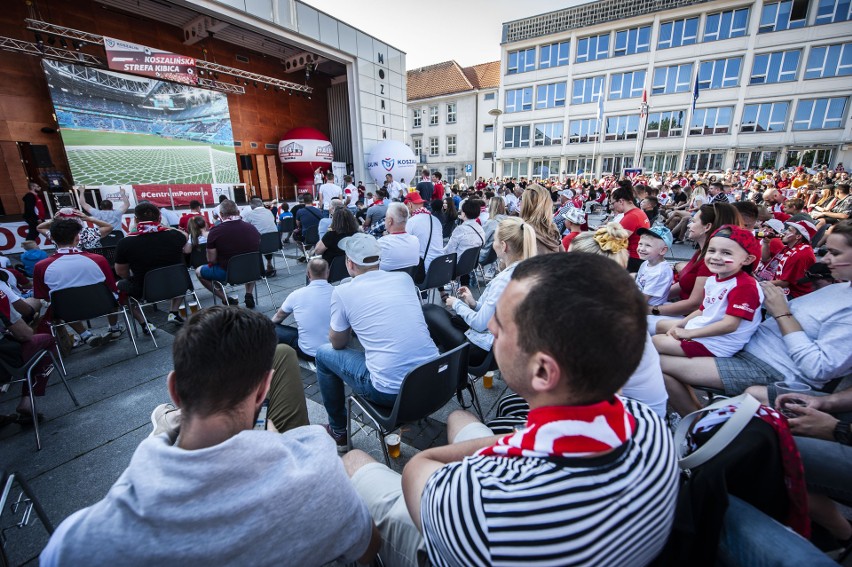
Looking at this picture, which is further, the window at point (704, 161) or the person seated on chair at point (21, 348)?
the window at point (704, 161)

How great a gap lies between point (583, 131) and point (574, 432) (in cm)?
2962

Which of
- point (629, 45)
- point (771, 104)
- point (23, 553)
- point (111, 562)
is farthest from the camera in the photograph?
point (629, 45)

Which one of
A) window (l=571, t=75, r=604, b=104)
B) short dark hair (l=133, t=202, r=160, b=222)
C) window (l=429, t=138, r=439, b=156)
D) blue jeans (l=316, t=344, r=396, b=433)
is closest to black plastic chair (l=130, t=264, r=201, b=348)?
short dark hair (l=133, t=202, r=160, b=222)

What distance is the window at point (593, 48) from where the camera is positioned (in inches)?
942

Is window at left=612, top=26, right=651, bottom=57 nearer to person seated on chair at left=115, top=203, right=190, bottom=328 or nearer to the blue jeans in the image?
person seated on chair at left=115, top=203, right=190, bottom=328

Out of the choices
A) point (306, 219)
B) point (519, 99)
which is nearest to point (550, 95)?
point (519, 99)

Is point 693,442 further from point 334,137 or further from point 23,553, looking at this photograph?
point 334,137

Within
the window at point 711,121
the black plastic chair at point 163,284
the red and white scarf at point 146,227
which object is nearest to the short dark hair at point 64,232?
the red and white scarf at point 146,227

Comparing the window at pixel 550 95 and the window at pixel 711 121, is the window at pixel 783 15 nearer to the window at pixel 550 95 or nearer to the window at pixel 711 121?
the window at pixel 711 121

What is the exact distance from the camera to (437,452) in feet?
3.67

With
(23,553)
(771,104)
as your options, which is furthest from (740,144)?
(23,553)

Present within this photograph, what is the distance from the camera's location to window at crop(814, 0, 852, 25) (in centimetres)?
1867

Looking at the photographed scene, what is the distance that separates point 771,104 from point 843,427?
29.5 m

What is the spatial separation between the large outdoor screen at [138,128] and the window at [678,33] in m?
26.8
